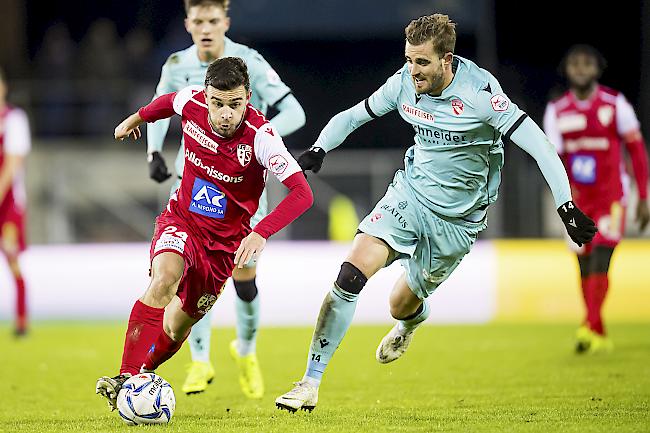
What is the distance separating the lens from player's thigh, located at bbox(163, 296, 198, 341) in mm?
6461

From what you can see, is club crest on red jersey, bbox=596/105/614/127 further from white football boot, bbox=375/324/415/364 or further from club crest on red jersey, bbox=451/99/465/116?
club crest on red jersey, bbox=451/99/465/116

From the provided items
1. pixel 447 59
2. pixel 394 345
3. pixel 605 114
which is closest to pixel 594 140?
pixel 605 114

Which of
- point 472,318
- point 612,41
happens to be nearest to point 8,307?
point 472,318

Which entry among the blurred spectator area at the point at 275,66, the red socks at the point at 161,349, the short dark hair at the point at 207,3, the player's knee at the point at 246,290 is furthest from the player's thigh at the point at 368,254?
the blurred spectator area at the point at 275,66

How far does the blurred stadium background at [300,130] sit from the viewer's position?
13281mm

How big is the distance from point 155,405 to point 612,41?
1649cm

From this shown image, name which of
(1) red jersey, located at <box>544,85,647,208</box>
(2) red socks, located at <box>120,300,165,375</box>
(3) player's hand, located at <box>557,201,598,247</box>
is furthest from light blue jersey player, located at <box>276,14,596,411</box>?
(1) red jersey, located at <box>544,85,647,208</box>

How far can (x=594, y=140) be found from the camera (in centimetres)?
987

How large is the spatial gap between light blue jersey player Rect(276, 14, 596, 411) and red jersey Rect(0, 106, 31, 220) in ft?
19.5

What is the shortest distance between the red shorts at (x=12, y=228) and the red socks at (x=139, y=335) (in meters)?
6.23

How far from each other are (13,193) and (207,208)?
6199mm

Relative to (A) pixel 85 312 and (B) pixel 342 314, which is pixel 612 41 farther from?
(B) pixel 342 314

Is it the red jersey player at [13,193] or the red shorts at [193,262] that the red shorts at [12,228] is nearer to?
the red jersey player at [13,193]

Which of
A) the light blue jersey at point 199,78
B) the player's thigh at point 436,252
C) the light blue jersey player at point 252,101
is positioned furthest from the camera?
the light blue jersey at point 199,78
